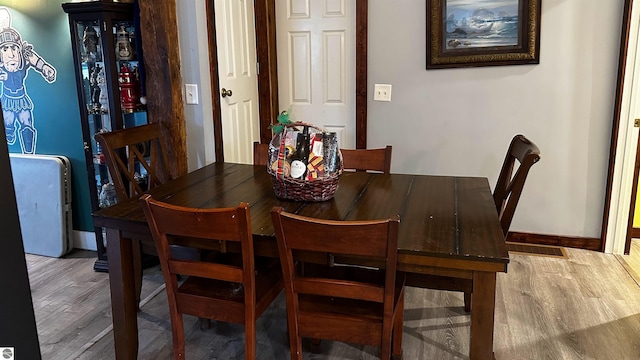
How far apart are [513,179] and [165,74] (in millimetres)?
2115

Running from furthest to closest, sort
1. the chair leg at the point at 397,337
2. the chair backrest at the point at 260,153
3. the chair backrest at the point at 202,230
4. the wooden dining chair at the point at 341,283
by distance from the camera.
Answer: the chair backrest at the point at 260,153
the chair leg at the point at 397,337
the chair backrest at the point at 202,230
the wooden dining chair at the point at 341,283

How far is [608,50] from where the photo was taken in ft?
10.2

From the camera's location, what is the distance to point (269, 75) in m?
3.81

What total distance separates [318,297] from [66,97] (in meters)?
A: 2.40

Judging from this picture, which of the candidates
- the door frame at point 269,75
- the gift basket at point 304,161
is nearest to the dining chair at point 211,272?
the gift basket at point 304,161

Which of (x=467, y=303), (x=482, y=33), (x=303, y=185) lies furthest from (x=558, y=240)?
(x=303, y=185)

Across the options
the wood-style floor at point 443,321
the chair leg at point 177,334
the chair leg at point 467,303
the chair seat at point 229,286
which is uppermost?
the chair seat at point 229,286

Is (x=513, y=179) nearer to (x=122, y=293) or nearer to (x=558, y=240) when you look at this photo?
(x=122, y=293)

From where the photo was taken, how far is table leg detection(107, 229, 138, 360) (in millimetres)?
1967

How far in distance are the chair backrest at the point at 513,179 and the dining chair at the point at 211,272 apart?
959mm

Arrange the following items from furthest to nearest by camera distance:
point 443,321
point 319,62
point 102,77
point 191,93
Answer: point 319,62 → point 191,93 → point 102,77 → point 443,321

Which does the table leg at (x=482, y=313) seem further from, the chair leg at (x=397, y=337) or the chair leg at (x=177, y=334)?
the chair leg at (x=177, y=334)

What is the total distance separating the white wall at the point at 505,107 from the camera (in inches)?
123

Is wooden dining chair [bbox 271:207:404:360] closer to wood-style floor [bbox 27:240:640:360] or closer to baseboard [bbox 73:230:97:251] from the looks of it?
wood-style floor [bbox 27:240:640:360]
